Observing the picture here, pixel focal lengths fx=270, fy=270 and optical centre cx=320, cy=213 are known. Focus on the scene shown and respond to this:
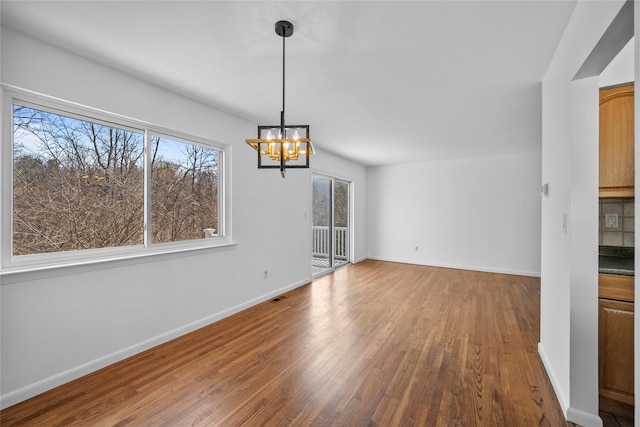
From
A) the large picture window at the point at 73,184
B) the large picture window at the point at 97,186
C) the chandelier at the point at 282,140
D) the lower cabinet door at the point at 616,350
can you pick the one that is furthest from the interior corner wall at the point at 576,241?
the large picture window at the point at 73,184

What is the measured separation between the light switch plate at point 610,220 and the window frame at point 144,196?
363 centimetres

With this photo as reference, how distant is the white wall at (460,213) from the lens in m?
5.32

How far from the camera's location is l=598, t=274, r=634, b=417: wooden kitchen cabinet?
1.68m

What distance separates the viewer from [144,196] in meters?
2.64

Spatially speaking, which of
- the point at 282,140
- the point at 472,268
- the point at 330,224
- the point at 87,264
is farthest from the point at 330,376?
the point at 472,268

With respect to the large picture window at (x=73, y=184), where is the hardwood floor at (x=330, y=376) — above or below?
below

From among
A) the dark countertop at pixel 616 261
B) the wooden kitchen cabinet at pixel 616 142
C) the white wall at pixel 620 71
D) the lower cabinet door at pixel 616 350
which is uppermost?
the white wall at pixel 620 71

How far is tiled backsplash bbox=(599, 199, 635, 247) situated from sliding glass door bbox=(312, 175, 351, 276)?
3849 mm

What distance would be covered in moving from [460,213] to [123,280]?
6016mm

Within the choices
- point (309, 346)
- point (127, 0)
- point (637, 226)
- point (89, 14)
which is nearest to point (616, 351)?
point (637, 226)

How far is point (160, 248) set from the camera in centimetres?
274

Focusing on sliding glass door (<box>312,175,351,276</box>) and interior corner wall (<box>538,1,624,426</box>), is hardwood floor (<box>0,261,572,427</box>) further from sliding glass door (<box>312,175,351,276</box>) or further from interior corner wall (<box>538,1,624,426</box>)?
sliding glass door (<box>312,175,351,276</box>)

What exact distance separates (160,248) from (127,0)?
6.70 ft

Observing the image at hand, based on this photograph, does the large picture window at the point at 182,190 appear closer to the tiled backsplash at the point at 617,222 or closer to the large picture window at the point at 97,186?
the large picture window at the point at 97,186
